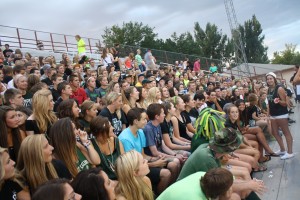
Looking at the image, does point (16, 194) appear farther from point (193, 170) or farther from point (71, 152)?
point (193, 170)

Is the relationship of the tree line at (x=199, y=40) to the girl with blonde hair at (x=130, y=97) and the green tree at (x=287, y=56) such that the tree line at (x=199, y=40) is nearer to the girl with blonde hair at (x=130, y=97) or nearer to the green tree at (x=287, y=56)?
the green tree at (x=287, y=56)

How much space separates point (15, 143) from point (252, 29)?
67.8 m

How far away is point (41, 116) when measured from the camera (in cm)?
434

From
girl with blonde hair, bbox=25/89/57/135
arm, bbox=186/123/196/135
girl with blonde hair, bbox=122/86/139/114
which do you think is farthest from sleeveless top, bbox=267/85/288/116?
girl with blonde hair, bbox=25/89/57/135

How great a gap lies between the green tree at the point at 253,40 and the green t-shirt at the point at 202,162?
65.9 metres

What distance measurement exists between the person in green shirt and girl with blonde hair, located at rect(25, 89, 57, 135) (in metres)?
2.05

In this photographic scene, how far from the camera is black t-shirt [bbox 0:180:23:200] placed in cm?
278

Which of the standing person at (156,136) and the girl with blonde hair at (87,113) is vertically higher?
the girl with blonde hair at (87,113)

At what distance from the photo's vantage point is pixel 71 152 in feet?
12.1

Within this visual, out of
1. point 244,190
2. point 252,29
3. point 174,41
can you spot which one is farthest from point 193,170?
point 252,29

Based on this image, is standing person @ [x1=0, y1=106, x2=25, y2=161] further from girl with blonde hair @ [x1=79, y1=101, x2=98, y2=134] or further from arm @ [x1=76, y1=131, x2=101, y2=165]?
girl with blonde hair @ [x1=79, y1=101, x2=98, y2=134]

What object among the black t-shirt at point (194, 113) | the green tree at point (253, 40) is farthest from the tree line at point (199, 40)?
the black t-shirt at point (194, 113)

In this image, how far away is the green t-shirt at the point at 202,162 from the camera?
12.3 feet

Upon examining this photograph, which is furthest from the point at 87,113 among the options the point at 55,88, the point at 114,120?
the point at 55,88
